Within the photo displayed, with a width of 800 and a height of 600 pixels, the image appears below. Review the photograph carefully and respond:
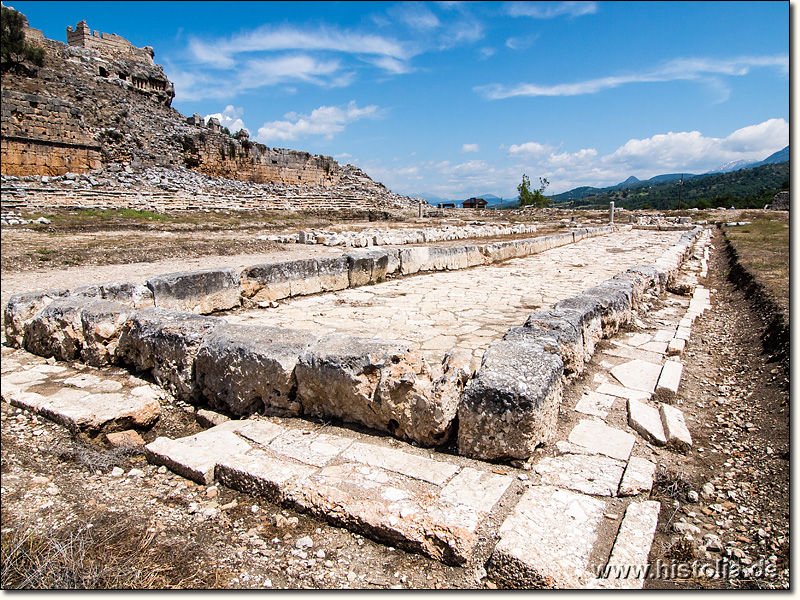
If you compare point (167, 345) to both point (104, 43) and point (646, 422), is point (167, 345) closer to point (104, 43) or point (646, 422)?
point (646, 422)

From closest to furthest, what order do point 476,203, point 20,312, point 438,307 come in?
point 20,312 → point 438,307 → point 476,203

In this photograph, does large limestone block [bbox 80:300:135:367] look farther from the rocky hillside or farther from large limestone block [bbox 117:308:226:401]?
the rocky hillside

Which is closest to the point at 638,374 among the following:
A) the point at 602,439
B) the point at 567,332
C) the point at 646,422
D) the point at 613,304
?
the point at 567,332

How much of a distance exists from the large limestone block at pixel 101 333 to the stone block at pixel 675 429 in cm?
409

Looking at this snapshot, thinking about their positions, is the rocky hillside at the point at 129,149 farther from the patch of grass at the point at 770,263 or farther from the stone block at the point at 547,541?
the stone block at the point at 547,541

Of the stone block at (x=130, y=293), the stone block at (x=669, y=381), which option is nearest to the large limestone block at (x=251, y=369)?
the stone block at (x=130, y=293)

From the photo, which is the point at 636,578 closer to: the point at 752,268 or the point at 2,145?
the point at 752,268

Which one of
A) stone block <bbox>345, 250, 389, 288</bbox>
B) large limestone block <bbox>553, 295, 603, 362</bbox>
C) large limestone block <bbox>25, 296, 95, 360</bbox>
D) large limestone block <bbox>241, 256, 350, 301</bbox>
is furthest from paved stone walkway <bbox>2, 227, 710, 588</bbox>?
stone block <bbox>345, 250, 389, 288</bbox>

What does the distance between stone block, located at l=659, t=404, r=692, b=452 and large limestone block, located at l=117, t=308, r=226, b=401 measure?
122 inches

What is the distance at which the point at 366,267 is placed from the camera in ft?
25.5

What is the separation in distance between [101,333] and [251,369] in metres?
1.71

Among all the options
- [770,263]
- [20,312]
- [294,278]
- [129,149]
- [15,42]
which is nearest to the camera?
[20,312]

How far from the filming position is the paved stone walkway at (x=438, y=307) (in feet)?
15.6

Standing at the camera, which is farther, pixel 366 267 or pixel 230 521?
pixel 366 267
